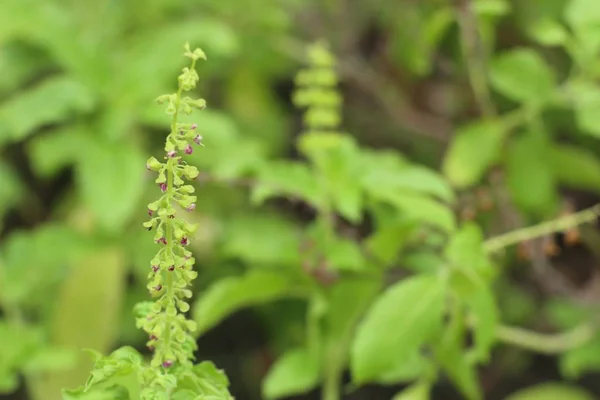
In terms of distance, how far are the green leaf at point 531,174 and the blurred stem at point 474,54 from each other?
89 millimetres

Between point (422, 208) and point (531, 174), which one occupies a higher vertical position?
point (531, 174)

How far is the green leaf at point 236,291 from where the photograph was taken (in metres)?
1.09

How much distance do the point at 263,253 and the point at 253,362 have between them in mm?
454

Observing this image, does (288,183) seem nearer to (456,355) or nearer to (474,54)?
(456,355)

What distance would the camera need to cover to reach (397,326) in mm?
979

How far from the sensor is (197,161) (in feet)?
4.75

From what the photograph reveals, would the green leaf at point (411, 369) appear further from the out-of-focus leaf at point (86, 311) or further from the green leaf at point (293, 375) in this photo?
the out-of-focus leaf at point (86, 311)

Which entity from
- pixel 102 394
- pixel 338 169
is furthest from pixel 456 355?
pixel 102 394

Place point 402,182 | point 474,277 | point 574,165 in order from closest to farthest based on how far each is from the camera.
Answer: point 474,277 → point 402,182 → point 574,165

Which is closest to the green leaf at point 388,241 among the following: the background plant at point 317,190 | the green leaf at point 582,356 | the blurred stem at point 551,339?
the background plant at point 317,190

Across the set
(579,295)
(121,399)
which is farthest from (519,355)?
(121,399)

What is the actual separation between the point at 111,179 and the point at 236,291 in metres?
0.31

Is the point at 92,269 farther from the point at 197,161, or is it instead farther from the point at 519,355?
the point at 519,355

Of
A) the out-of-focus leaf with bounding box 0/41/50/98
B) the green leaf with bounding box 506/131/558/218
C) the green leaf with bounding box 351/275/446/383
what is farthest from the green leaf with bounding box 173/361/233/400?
the out-of-focus leaf with bounding box 0/41/50/98
